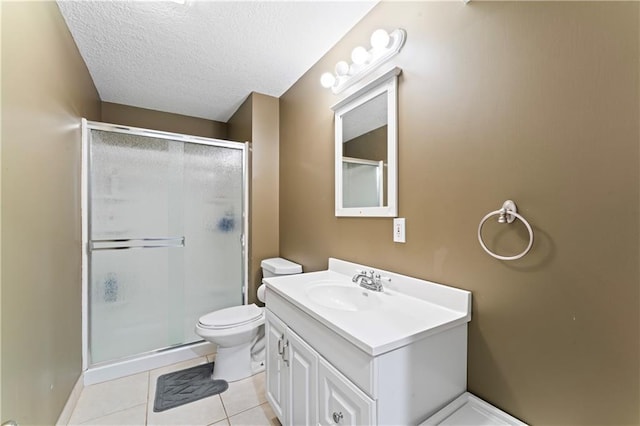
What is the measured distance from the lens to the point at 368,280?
144 cm

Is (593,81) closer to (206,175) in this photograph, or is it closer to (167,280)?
(206,175)

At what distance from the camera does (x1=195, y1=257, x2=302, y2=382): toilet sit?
1.92 meters

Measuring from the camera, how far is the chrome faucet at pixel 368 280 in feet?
4.62

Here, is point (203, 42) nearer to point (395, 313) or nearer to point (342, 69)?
point (342, 69)

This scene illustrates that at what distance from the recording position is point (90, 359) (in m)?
1.99

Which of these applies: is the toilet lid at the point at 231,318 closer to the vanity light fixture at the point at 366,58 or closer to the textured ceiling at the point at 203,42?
the vanity light fixture at the point at 366,58

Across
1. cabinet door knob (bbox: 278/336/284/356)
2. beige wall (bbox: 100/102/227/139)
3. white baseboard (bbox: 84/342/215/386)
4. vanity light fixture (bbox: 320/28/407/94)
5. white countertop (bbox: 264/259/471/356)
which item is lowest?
white baseboard (bbox: 84/342/215/386)

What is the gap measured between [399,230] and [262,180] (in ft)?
5.13

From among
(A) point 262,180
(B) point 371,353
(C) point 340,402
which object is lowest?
(C) point 340,402

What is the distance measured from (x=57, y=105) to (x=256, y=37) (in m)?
1.17

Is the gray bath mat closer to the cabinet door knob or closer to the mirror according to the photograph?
the cabinet door knob

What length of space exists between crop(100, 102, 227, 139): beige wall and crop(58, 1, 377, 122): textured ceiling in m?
0.25

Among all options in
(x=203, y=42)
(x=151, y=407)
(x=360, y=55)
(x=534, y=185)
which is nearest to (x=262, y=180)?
(x=203, y=42)


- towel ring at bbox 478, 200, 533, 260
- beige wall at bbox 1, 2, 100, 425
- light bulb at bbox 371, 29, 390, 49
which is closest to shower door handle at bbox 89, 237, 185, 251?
beige wall at bbox 1, 2, 100, 425
